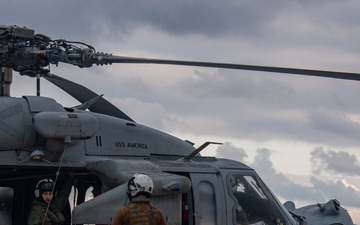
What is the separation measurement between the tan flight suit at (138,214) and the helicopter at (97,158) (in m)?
2.03

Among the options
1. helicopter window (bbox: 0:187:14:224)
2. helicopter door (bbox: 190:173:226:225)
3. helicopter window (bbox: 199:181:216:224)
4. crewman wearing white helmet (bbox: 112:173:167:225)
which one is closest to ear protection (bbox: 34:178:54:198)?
helicopter window (bbox: 0:187:14:224)

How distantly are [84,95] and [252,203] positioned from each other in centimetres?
309

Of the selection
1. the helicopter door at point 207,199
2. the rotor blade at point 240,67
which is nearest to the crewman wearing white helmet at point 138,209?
the rotor blade at point 240,67

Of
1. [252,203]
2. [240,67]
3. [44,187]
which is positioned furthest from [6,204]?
[240,67]

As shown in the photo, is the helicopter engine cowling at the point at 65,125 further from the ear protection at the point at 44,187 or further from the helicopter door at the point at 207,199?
the helicopter door at the point at 207,199

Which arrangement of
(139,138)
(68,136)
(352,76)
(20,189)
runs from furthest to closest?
(139,138), (20,189), (68,136), (352,76)

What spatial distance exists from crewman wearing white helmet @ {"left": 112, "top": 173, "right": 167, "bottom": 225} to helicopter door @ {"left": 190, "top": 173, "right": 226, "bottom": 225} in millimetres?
3153

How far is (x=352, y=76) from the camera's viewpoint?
8633 millimetres

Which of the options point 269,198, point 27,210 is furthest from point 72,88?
point 269,198

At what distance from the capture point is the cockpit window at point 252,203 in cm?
1113

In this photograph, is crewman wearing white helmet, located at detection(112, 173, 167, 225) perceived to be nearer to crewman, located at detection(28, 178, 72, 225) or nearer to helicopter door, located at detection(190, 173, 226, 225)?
crewman, located at detection(28, 178, 72, 225)

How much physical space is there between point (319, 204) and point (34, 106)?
5.66m

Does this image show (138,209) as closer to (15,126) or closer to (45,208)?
(45,208)

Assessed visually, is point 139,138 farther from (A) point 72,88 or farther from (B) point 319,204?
(B) point 319,204
